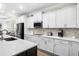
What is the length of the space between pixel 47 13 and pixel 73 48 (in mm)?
2232

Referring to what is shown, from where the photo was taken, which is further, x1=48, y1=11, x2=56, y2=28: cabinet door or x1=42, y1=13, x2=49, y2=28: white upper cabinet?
x1=42, y1=13, x2=49, y2=28: white upper cabinet

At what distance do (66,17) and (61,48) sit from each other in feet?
4.32

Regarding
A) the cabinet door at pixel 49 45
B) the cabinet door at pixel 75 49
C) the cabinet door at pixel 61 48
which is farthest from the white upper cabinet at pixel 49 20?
the cabinet door at pixel 75 49

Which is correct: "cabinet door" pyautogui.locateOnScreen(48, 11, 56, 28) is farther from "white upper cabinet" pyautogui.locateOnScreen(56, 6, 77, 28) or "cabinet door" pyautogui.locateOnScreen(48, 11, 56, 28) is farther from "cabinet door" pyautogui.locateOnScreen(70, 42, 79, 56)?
"cabinet door" pyautogui.locateOnScreen(70, 42, 79, 56)

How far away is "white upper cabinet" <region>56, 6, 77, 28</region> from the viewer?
276 centimetres

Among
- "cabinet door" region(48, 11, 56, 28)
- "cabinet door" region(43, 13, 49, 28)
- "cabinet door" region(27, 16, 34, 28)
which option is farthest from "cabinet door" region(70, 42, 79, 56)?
"cabinet door" region(27, 16, 34, 28)

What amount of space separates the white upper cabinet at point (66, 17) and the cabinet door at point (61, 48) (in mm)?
760

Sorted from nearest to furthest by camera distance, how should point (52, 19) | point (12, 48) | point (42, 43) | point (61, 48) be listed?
1. point (12, 48)
2. point (61, 48)
3. point (52, 19)
4. point (42, 43)

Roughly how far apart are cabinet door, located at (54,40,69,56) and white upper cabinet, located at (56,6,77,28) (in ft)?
2.49

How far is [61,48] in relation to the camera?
9.09 feet

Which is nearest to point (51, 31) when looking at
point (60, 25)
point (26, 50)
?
point (60, 25)

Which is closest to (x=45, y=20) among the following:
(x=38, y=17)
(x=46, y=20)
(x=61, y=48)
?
(x=46, y=20)

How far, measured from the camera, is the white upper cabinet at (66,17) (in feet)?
9.06

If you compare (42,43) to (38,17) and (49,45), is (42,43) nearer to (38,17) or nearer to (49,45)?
(49,45)
